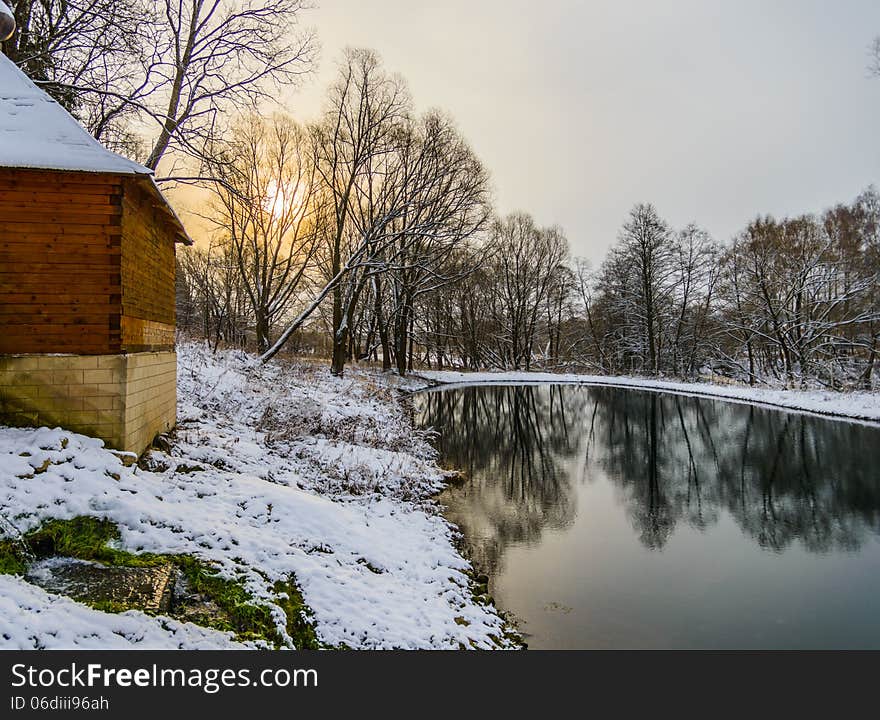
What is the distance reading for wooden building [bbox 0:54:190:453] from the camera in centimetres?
583

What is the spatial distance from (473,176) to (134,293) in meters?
21.2

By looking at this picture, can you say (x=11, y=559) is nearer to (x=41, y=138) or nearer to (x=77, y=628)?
(x=77, y=628)

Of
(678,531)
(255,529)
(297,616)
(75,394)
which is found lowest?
(678,531)

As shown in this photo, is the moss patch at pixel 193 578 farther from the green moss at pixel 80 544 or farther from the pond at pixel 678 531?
the pond at pixel 678 531

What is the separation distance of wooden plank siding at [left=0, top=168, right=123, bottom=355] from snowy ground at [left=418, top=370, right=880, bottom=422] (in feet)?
81.3

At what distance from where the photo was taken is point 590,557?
781 centimetres

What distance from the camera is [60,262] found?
596 cm

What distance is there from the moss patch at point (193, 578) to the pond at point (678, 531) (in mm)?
2620

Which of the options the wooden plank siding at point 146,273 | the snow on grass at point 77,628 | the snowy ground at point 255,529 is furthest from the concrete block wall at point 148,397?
the snow on grass at point 77,628

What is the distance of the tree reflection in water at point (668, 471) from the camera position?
29.7 ft

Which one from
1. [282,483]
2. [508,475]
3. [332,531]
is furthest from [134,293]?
[508,475]

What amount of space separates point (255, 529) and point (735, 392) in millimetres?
29651

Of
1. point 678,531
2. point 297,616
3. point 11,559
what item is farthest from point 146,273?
point 678,531
